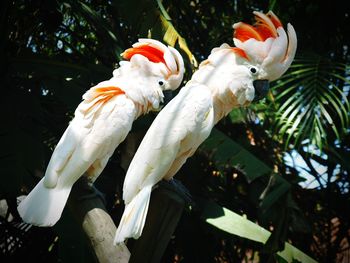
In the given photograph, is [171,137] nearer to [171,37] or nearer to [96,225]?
[96,225]

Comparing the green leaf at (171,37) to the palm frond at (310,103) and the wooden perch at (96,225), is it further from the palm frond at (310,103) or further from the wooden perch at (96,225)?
the wooden perch at (96,225)

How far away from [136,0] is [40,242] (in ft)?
4.52

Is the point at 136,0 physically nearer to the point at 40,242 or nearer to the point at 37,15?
the point at 37,15

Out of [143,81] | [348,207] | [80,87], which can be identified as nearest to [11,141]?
[80,87]

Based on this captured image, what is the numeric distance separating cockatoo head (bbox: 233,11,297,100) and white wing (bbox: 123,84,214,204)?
181 millimetres

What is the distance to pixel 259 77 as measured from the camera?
1.53 m

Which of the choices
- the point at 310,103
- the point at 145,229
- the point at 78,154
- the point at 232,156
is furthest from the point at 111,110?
the point at 310,103

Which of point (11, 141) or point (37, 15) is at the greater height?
point (37, 15)

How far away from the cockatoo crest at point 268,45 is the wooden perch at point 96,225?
685 mm

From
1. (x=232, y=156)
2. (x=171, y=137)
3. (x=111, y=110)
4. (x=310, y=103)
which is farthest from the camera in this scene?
(x=310, y=103)

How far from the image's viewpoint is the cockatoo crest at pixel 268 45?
147cm

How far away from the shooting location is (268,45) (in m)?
1.48

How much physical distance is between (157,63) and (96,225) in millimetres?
581

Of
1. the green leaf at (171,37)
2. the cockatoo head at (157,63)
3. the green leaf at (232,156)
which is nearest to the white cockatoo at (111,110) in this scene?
the cockatoo head at (157,63)
